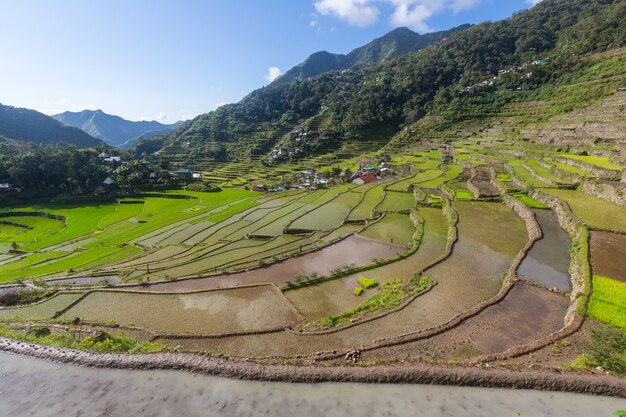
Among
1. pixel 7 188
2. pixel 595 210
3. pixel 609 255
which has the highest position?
pixel 7 188

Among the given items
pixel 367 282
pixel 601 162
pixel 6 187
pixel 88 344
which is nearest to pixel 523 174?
pixel 601 162

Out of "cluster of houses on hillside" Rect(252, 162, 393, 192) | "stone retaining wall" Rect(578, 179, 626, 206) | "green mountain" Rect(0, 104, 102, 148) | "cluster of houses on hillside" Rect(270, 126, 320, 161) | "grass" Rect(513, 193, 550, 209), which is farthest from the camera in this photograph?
"green mountain" Rect(0, 104, 102, 148)

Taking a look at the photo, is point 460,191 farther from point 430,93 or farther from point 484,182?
point 430,93

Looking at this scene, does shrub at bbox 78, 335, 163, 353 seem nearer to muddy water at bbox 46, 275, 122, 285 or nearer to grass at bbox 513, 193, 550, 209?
muddy water at bbox 46, 275, 122, 285

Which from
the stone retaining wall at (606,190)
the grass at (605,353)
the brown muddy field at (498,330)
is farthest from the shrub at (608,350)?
the stone retaining wall at (606,190)

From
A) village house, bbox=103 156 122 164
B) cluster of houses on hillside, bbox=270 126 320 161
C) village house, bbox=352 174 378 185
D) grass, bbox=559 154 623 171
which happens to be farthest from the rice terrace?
cluster of houses on hillside, bbox=270 126 320 161
